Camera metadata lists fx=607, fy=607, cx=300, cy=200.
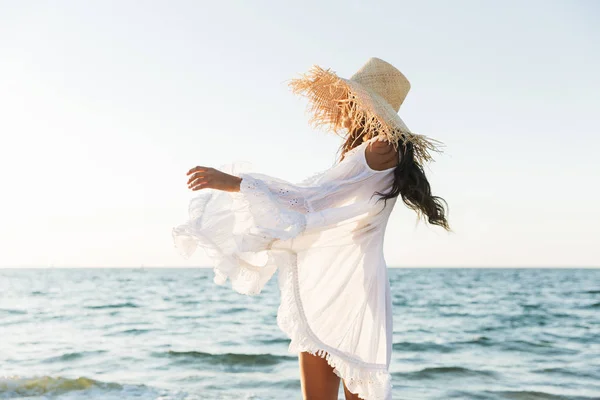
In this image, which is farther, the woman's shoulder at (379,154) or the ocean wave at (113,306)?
the ocean wave at (113,306)

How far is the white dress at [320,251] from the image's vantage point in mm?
2508

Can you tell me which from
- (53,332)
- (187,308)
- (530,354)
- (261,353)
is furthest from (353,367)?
(187,308)

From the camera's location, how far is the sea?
707cm

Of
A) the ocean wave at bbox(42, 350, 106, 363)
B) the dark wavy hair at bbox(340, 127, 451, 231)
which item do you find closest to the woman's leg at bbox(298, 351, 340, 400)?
the dark wavy hair at bbox(340, 127, 451, 231)

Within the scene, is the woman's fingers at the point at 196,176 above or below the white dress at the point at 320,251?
above

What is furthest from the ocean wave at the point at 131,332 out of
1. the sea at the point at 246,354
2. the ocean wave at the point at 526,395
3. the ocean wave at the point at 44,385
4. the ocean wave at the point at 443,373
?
the ocean wave at the point at 526,395

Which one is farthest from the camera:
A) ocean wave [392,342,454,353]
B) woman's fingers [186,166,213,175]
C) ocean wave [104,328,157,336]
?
ocean wave [104,328,157,336]

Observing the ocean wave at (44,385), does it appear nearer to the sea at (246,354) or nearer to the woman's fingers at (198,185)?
the sea at (246,354)

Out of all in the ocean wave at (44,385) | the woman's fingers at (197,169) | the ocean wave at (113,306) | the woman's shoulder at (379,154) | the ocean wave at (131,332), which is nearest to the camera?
the woman's fingers at (197,169)

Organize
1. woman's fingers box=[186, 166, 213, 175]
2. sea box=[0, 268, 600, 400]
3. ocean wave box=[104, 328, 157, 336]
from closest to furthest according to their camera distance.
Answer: woman's fingers box=[186, 166, 213, 175] < sea box=[0, 268, 600, 400] < ocean wave box=[104, 328, 157, 336]

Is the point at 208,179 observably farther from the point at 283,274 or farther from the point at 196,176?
the point at 283,274

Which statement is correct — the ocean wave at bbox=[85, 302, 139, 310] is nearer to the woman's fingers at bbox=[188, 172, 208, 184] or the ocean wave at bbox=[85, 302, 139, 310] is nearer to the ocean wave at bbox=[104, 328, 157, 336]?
the ocean wave at bbox=[104, 328, 157, 336]

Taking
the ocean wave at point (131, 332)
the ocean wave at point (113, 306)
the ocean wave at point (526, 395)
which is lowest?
the ocean wave at point (113, 306)

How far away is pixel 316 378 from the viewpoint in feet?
8.89
